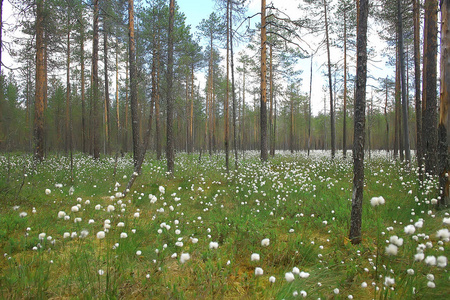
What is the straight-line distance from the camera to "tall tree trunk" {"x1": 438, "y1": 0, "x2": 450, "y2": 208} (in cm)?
463

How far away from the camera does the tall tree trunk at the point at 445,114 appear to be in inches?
182

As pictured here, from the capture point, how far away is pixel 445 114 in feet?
15.4

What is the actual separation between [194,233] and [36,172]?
27.6 ft

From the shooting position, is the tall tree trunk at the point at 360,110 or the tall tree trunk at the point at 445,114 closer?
the tall tree trunk at the point at 360,110

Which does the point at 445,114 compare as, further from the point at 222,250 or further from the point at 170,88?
the point at 170,88

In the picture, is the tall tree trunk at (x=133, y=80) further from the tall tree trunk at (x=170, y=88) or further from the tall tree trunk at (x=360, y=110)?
the tall tree trunk at (x=360, y=110)

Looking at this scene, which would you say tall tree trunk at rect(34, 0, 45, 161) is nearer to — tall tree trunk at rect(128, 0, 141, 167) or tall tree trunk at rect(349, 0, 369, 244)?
tall tree trunk at rect(128, 0, 141, 167)

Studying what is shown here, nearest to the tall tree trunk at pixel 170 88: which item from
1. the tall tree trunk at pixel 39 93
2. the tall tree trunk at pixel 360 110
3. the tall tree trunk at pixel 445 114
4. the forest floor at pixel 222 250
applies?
the forest floor at pixel 222 250

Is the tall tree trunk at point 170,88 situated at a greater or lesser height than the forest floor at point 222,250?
greater

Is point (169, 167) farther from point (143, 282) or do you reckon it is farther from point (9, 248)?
point (143, 282)

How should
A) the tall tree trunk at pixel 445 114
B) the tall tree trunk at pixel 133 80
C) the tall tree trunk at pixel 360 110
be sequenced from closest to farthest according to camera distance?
the tall tree trunk at pixel 360 110
the tall tree trunk at pixel 445 114
the tall tree trunk at pixel 133 80

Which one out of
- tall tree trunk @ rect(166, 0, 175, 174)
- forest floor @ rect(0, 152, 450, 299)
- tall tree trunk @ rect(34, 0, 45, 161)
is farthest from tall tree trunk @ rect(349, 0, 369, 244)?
tall tree trunk @ rect(34, 0, 45, 161)

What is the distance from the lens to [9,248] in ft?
10.5

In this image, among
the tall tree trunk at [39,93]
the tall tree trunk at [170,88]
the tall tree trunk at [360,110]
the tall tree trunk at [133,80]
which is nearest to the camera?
the tall tree trunk at [360,110]
